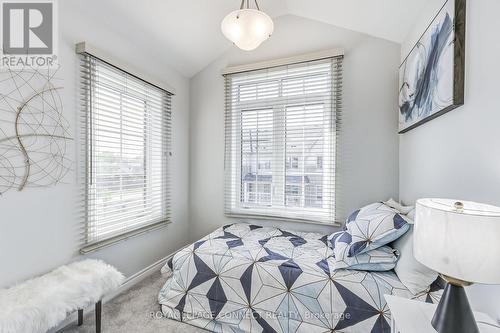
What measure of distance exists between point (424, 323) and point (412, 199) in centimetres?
126

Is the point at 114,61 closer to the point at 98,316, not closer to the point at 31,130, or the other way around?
the point at 31,130

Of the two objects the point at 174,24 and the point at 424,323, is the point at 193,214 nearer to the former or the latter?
the point at 174,24

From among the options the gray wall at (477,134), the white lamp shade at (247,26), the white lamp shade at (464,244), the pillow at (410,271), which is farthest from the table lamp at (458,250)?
the white lamp shade at (247,26)

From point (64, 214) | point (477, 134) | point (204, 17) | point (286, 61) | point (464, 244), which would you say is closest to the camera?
point (464, 244)

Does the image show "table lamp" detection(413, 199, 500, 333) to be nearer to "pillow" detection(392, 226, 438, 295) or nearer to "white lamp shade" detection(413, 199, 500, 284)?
"white lamp shade" detection(413, 199, 500, 284)

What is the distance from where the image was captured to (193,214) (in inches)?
121

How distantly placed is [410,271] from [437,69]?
3.96 feet

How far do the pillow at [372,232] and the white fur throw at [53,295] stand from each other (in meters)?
1.64

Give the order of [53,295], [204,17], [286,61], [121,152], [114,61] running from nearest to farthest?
[53,295]
[114,61]
[121,152]
[204,17]
[286,61]

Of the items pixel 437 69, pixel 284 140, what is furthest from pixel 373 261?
pixel 284 140

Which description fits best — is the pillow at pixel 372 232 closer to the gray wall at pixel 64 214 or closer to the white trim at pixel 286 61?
the white trim at pixel 286 61

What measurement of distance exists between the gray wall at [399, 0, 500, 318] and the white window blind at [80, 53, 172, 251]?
7.91 ft

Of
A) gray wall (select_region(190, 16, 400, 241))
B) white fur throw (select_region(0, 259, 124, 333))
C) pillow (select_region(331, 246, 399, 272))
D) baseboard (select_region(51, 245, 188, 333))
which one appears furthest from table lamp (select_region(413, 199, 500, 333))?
baseboard (select_region(51, 245, 188, 333))

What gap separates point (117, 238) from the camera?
2031 mm
